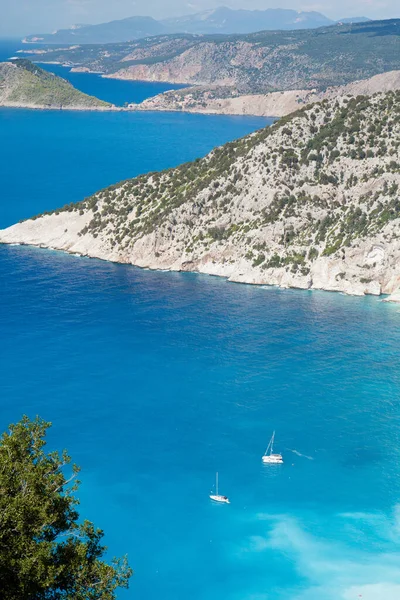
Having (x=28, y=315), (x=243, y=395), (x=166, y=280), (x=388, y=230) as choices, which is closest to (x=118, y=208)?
(x=166, y=280)

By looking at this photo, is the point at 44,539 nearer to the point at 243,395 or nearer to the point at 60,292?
the point at 243,395

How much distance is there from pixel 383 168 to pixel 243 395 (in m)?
51.8

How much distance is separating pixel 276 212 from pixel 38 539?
79.5m

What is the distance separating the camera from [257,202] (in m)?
112

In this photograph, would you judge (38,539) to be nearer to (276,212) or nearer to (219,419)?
(219,419)

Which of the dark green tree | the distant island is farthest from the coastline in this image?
the dark green tree

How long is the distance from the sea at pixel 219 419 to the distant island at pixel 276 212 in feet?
14.9

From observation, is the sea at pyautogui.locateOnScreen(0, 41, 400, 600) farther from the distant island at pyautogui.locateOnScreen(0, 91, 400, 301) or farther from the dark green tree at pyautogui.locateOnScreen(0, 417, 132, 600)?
the dark green tree at pyautogui.locateOnScreen(0, 417, 132, 600)

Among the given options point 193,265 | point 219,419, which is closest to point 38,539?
point 219,419

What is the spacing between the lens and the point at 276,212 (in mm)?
108562

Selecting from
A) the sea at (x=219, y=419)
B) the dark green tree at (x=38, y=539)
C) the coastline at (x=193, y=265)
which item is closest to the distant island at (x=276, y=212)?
the coastline at (x=193, y=265)

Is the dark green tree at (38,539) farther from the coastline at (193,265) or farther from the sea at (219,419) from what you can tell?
the coastline at (193,265)

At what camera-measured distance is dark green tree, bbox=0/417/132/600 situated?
31.6 m

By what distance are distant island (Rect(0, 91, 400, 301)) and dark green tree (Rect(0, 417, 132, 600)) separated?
66411mm
